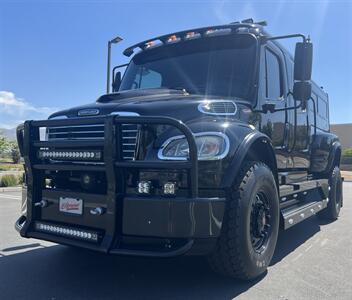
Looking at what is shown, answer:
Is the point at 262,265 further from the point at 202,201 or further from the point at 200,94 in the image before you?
the point at 200,94

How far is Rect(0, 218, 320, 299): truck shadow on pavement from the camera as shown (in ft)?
11.9

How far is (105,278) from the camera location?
4.05 m

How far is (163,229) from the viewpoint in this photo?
3312 millimetres

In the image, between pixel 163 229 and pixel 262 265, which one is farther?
pixel 262 265

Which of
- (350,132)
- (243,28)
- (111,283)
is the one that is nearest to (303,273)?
(111,283)

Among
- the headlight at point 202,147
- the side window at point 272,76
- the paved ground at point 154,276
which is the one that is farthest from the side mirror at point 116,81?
the headlight at point 202,147

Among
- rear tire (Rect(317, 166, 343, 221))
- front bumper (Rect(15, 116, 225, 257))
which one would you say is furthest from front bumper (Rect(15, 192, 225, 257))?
rear tire (Rect(317, 166, 343, 221))

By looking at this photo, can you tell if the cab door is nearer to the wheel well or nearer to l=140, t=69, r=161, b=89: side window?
the wheel well

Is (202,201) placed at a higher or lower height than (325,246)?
higher

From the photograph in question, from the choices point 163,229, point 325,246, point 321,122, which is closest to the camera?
point 163,229

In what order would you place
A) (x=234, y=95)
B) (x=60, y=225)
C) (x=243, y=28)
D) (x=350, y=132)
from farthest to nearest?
(x=350, y=132) → (x=243, y=28) → (x=234, y=95) → (x=60, y=225)

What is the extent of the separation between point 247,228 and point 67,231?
5.23ft

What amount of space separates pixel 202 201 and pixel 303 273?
1.69 meters

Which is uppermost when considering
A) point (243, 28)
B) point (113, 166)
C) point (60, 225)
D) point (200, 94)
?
point (243, 28)
